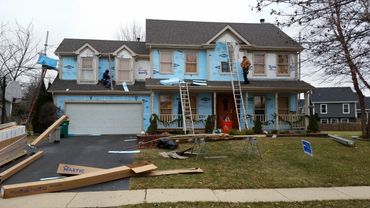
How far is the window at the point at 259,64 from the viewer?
22109 mm

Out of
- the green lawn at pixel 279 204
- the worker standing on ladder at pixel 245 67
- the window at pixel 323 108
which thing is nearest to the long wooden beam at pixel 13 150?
the green lawn at pixel 279 204

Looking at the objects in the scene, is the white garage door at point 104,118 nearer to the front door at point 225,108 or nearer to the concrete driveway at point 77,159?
the concrete driveway at point 77,159

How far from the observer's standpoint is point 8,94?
13.5 metres

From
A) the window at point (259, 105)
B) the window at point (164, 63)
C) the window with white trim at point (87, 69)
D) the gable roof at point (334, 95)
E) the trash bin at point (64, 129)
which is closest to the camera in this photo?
the trash bin at point (64, 129)

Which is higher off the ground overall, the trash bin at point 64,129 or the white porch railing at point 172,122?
the white porch railing at point 172,122

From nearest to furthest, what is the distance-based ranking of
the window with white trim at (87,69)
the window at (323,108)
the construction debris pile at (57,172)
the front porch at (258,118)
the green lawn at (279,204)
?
1. the green lawn at (279,204)
2. the construction debris pile at (57,172)
3. the front porch at (258,118)
4. the window with white trim at (87,69)
5. the window at (323,108)

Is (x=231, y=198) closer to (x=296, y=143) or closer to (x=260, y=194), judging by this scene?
(x=260, y=194)

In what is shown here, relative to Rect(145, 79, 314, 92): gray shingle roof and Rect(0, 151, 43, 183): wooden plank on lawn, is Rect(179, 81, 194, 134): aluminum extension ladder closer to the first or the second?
Rect(145, 79, 314, 92): gray shingle roof

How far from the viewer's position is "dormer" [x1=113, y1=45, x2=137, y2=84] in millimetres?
22000

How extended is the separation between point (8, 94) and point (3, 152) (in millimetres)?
3562

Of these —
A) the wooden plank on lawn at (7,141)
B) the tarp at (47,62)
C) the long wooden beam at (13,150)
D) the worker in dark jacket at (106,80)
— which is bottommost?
the long wooden beam at (13,150)

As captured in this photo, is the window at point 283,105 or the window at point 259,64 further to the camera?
the window at point 259,64

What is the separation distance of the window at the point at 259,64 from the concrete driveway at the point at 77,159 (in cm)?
1024

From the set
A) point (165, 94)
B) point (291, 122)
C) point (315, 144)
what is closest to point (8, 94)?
point (165, 94)
